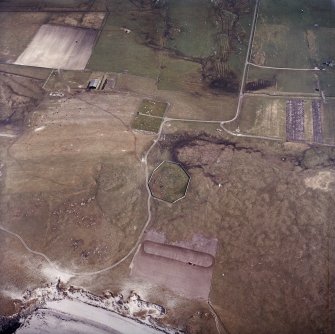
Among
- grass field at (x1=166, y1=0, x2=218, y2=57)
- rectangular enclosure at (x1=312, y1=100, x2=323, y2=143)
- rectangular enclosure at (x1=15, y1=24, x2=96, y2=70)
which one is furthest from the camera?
grass field at (x1=166, y1=0, x2=218, y2=57)

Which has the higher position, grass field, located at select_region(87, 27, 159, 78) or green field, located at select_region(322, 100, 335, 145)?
A: grass field, located at select_region(87, 27, 159, 78)

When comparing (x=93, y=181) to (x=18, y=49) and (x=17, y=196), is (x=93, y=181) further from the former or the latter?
(x=18, y=49)

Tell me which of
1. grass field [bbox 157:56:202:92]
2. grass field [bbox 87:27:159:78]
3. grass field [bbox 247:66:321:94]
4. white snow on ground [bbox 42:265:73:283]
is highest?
grass field [bbox 87:27:159:78]

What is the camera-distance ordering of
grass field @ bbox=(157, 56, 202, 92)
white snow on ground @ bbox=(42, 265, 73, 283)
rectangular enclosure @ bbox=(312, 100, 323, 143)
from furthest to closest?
grass field @ bbox=(157, 56, 202, 92) < rectangular enclosure @ bbox=(312, 100, 323, 143) < white snow on ground @ bbox=(42, 265, 73, 283)

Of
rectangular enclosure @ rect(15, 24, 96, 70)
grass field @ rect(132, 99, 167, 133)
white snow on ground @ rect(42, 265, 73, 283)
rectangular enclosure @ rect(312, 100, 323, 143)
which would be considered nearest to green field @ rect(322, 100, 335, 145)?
rectangular enclosure @ rect(312, 100, 323, 143)

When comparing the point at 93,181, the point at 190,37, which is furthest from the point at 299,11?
the point at 93,181

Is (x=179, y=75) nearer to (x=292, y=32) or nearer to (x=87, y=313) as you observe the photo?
(x=292, y=32)

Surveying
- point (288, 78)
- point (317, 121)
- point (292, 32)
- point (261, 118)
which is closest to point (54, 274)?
point (261, 118)

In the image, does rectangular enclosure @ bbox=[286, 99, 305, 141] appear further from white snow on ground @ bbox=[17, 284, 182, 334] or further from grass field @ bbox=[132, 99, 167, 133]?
white snow on ground @ bbox=[17, 284, 182, 334]
